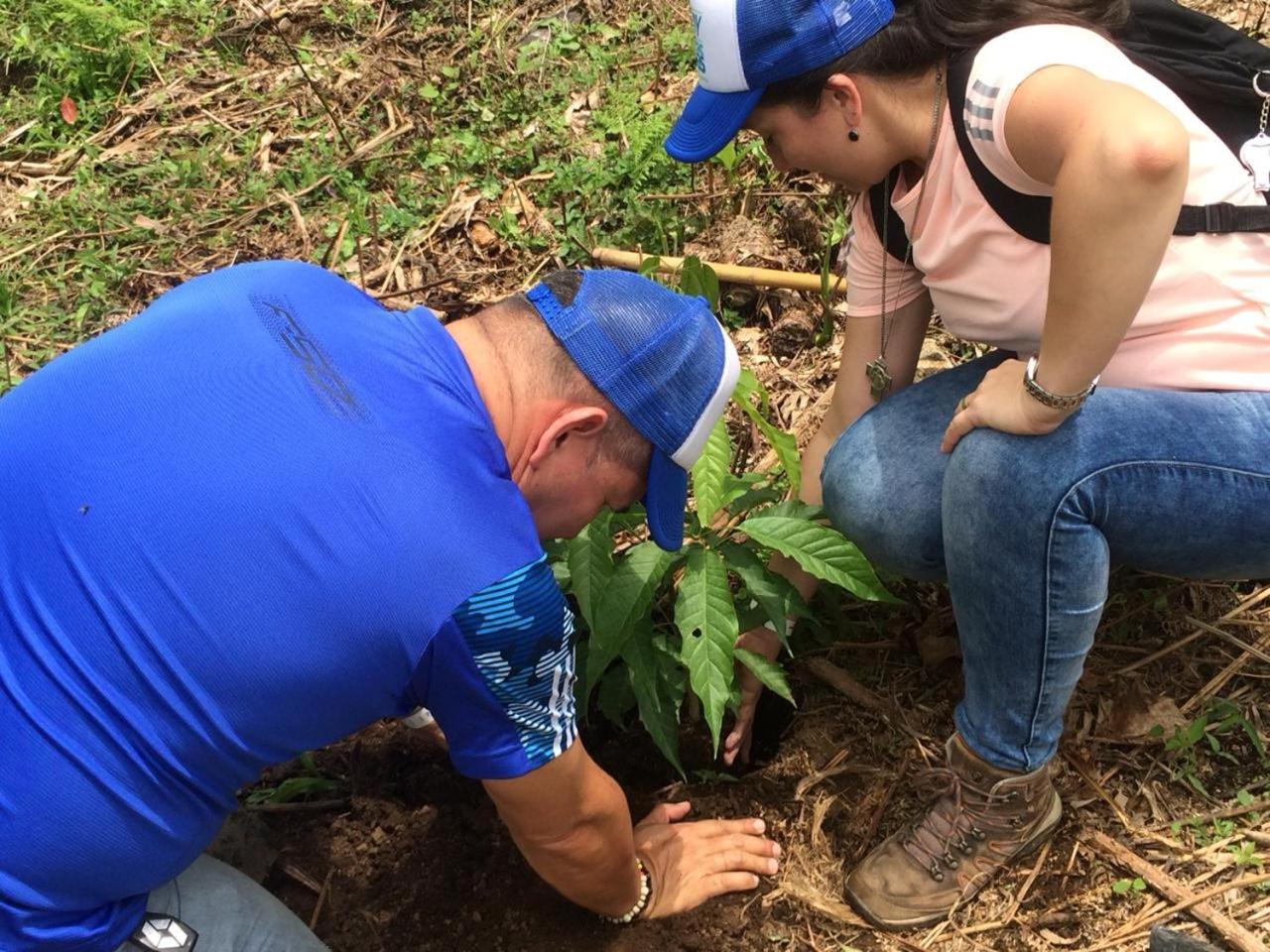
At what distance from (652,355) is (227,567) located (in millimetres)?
620

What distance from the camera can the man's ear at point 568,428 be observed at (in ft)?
5.07

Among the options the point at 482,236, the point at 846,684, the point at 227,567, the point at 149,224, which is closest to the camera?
the point at 227,567

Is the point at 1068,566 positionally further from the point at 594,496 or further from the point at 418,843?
the point at 418,843

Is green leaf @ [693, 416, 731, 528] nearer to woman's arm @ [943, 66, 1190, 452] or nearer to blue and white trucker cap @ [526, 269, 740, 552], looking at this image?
blue and white trucker cap @ [526, 269, 740, 552]

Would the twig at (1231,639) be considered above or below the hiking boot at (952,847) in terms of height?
below

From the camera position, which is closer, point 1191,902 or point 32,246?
point 1191,902

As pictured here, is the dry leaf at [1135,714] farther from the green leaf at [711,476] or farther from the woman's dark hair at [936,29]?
the woman's dark hair at [936,29]

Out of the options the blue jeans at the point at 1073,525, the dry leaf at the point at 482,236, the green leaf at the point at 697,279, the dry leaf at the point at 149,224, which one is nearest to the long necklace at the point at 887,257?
the green leaf at the point at 697,279

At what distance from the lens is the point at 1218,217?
1814 millimetres

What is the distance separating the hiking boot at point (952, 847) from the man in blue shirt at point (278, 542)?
812 millimetres

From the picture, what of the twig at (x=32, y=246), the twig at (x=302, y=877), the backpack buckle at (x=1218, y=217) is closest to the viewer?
the backpack buckle at (x=1218, y=217)

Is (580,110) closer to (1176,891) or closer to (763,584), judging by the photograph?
(763,584)

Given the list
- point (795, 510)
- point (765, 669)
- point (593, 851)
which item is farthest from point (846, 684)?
point (593, 851)

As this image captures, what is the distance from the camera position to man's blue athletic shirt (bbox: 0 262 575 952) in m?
1.36
